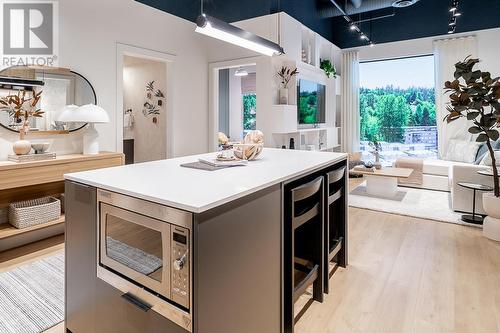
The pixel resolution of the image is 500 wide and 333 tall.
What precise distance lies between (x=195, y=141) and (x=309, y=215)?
11.8 ft

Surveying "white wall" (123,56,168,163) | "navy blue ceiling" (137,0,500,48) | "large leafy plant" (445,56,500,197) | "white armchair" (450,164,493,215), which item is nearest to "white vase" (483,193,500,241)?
"large leafy plant" (445,56,500,197)

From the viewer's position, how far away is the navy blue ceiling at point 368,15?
4902 millimetres

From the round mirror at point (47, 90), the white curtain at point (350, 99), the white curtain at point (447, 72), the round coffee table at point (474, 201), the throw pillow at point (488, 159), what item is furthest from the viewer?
the white curtain at point (350, 99)

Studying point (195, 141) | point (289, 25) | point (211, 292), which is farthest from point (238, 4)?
point (211, 292)

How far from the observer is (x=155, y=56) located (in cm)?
438

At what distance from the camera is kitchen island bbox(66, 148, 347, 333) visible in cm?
115

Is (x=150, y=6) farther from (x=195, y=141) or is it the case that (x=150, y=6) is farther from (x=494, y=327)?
(x=494, y=327)

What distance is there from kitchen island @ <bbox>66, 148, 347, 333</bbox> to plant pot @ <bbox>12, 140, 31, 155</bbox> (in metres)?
1.76

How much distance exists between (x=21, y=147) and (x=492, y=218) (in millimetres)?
4920

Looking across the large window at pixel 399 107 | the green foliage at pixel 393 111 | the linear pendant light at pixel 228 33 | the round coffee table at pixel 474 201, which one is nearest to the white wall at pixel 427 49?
the large window at pixel 399 107

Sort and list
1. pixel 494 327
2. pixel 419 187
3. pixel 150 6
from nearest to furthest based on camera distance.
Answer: pixel 494 327 < pixel 150 6 < pixel 419 187

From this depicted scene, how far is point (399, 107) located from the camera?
278 inches

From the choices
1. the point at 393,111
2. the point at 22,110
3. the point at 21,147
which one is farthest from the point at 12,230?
the point at 393,111

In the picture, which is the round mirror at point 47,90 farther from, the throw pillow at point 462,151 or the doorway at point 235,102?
the throw pillow at point 462,151
